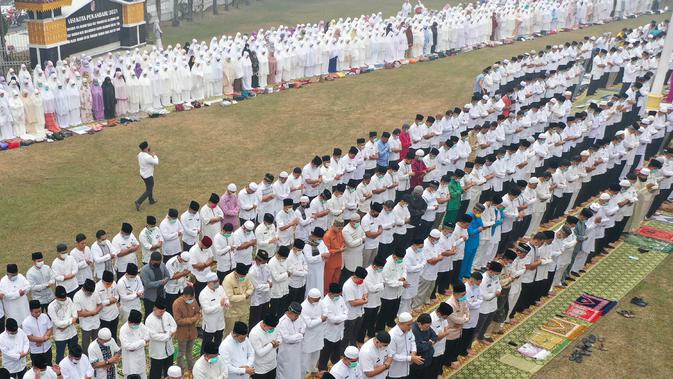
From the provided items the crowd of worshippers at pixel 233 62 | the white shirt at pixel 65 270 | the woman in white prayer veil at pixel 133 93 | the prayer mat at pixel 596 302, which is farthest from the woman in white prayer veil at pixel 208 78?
the prayer mat at pixel 596 302

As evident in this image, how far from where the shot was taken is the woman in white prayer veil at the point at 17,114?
18656 mm

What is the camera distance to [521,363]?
1101 cm

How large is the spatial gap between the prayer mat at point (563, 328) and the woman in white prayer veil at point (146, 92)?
1357cm

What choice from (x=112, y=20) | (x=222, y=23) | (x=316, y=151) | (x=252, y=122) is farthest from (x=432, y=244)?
(x=222, y=23)

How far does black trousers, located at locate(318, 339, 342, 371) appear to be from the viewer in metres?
10.4

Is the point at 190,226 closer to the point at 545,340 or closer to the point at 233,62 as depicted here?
the point at 545,340

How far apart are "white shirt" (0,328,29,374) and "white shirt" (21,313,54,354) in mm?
315

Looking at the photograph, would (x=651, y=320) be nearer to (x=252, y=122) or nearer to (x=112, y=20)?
(x=252, y=122)

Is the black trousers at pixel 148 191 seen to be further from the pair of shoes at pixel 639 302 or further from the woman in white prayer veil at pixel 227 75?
the pair of shoes at pixel 639 302

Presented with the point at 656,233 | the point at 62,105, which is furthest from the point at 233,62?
the point at 656,233

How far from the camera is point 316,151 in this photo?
1908 cm

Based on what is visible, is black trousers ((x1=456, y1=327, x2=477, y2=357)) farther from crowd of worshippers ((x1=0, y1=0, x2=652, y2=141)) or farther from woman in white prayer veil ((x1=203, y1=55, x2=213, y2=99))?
woman in white prayer veil ((x1=203, y1=55, x2=213, y2=99))

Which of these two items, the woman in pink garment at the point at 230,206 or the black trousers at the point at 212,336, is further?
the woman in pink garment at the point at 230,206

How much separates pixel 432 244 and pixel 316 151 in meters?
7.90
